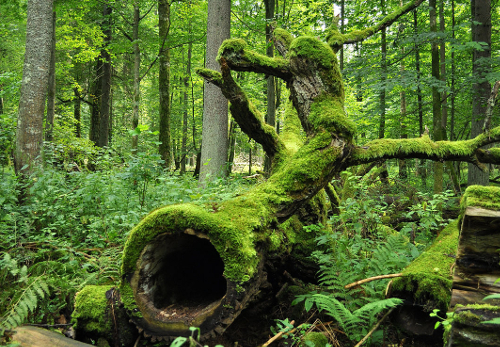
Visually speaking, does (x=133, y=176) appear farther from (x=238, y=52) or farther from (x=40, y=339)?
(x=40, y=339)

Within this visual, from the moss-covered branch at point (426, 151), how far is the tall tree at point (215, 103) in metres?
4.23

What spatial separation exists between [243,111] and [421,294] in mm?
3003

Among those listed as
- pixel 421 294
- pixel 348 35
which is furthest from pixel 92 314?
pixel 348 35

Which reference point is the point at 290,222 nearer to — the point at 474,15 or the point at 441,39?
the point at 441,39

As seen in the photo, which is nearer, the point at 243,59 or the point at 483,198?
the point at 483,198

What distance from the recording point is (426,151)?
4.08 metres

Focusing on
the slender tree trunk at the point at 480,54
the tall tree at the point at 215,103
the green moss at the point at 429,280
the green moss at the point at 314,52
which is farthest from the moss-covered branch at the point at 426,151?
the slender tree trunk at the point at 480,54

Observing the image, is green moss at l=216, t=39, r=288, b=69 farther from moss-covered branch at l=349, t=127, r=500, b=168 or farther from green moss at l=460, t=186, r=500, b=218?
green moss at l=460, t=186, r=500, b=218

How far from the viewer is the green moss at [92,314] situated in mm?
2732

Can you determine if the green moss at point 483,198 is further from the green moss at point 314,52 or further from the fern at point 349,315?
the green moss at point 314,52

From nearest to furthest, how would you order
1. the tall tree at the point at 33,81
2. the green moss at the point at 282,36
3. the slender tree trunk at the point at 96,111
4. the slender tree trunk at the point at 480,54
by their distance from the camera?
the green moss at the point at 282,36 < the tall tree at the point at 33,81 < the slender tree trunk at the point at 480,54 < the slender tree trunk at the point at 96,111

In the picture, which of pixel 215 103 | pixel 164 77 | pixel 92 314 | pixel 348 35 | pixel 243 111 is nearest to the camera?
pixel 92 314

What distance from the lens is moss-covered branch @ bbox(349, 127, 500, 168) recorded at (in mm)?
3996

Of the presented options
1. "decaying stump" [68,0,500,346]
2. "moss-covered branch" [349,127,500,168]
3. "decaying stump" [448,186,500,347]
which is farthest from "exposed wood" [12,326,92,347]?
"moss-covered branch" [349,127,500,168]
